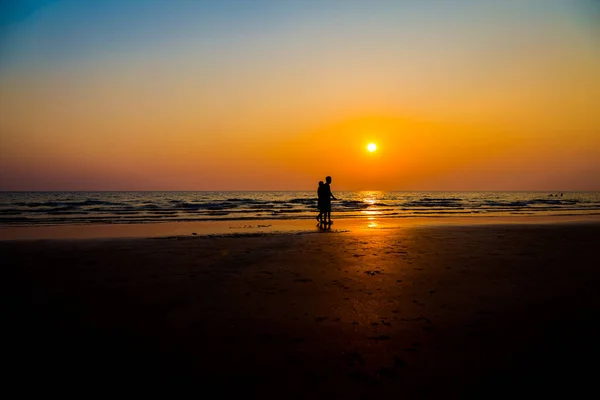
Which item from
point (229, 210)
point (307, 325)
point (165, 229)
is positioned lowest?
point (307, 325)

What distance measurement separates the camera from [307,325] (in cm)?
546

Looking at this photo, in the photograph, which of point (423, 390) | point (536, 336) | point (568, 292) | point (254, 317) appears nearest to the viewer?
point (423, 390)

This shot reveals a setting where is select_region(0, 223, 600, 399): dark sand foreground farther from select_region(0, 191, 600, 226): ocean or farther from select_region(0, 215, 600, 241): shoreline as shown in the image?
select_region(0, 191, 600, 226): ocean

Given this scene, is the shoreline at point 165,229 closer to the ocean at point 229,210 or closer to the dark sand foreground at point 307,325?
the ocean at point 229,210

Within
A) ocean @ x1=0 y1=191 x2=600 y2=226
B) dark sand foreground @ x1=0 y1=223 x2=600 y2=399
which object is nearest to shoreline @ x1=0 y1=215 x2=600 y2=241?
ocean @ x1=0 y1=191 x2=600 y2=226

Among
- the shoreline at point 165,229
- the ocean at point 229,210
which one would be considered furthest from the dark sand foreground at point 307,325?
the ocean at point 229,210

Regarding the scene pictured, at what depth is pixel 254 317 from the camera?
5.82 meters

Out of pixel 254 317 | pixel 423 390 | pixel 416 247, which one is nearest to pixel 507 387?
pixel 423 390

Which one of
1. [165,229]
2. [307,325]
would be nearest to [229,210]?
[165,229]

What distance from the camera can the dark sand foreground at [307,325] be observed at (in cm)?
388

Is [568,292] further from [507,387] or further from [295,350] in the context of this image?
[295,350]

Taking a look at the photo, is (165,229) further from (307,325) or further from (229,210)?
(229,210)

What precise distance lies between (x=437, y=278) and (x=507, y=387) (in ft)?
15.1

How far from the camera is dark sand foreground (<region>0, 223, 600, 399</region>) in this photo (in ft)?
12.7
